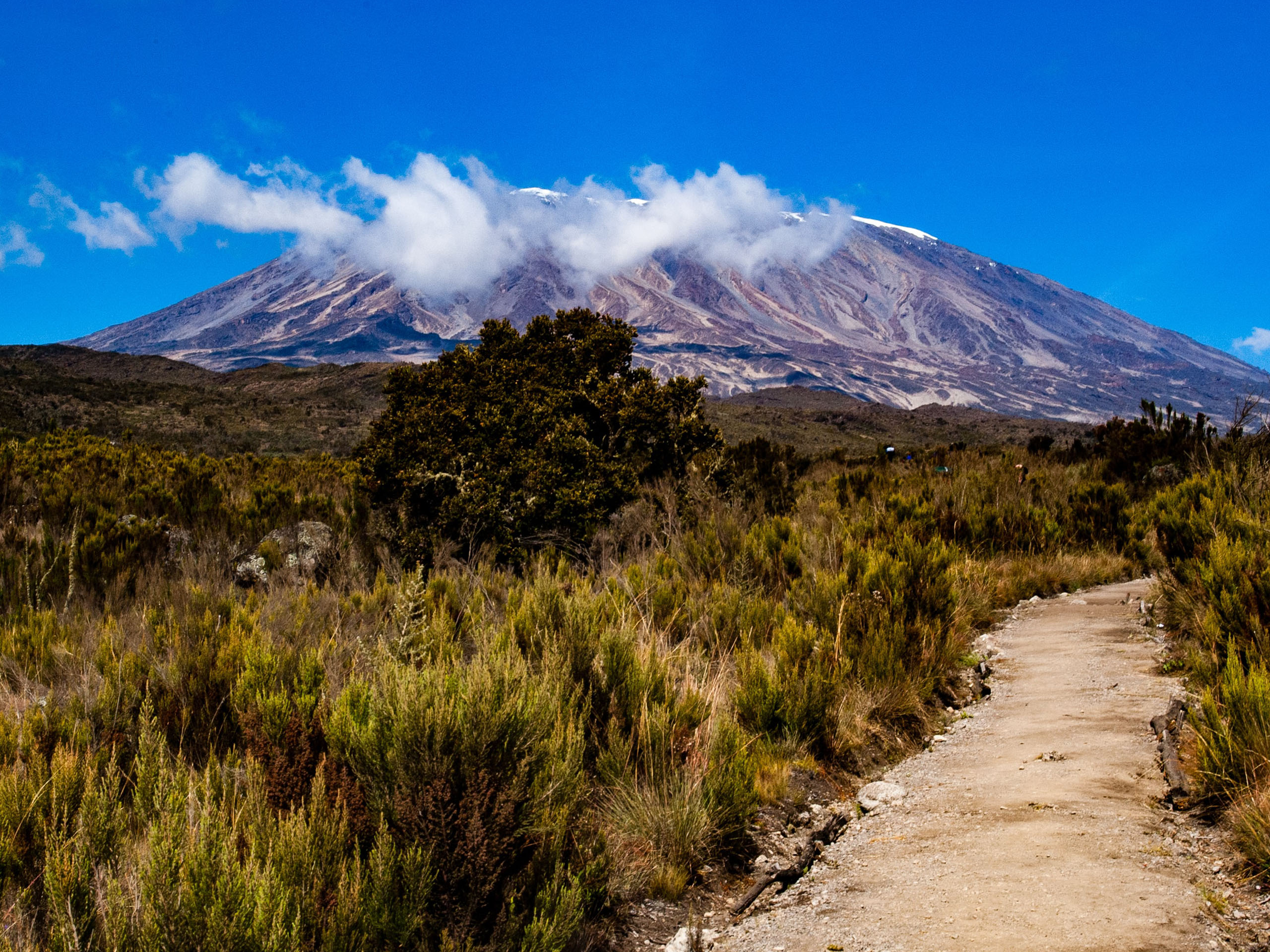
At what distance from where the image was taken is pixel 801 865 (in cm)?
268

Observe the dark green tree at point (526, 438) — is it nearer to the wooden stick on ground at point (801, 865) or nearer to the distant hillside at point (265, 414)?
the wooden stick on ground at point (801, 865)

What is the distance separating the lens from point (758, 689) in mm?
3580

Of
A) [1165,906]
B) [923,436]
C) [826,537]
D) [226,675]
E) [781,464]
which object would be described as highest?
[923,436]

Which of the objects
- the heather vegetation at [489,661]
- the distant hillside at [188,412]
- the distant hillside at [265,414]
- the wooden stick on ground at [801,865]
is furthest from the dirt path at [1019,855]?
the distant hillside at [188,412]

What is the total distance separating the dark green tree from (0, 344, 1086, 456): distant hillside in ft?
35.1

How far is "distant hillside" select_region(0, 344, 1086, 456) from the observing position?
28859 millimetres

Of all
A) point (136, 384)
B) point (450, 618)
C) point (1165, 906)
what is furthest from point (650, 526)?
point (136, 384)

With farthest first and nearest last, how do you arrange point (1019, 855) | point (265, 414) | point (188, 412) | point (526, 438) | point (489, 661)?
point (265, 414) → point (188, 412) → point (526, 438) → point (489, 661) → point (1019, 855)

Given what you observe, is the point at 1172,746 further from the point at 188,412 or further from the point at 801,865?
the point at 188,412

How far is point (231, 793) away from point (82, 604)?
411cm

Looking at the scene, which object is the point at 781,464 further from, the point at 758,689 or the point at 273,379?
the point at 273,379

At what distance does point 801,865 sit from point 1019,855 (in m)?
0.75

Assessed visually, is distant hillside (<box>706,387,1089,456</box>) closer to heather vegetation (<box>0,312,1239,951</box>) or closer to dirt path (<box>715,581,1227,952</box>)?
heather vegetation (<box>0,312,1239,951</box>)

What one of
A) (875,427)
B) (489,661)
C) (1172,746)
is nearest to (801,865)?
(489,661)
